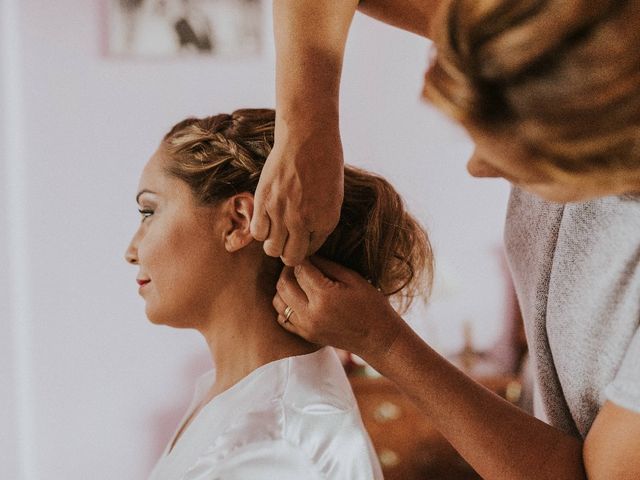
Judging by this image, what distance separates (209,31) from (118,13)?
0.34 metres

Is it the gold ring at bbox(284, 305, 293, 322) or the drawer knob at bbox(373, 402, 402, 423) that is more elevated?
the gold ring at bbox(284, 305, 293, 322)

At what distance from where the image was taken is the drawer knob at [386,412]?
2559mm

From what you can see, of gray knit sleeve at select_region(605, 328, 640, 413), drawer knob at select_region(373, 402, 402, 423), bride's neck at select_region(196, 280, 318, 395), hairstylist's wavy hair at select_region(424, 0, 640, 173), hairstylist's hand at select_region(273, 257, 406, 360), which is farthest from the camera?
drawer knob at select_region(373, 402, 402, 423)

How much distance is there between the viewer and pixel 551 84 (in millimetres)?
617

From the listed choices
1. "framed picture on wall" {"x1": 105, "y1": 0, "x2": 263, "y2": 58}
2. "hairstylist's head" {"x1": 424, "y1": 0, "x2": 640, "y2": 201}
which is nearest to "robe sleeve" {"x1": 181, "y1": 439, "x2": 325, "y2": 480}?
"hairstylist's head" {"x1": 424, "y1": 0, "x2": 640, "y2": 201}

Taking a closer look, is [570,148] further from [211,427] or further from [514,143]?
[211,427]

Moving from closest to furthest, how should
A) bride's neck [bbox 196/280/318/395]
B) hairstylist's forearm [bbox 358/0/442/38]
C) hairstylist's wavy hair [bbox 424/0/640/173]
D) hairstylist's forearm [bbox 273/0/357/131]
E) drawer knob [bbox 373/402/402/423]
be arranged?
hairstylist's wavy hair [bbox 424/0/640/173] → hairstylist's forearm [bbox 273/0/357/131] → hairstylist's forearm [bbox 358/0/442/38] → bride's neck [bbox 196/280/318/395] → drawer knob [bbox 373/402/402/423]

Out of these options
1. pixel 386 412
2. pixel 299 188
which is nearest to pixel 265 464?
pixel 299 188

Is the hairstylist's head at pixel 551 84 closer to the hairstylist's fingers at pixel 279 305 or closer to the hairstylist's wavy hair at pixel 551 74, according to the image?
the hairstylist's wavy hair at pixel 551 74

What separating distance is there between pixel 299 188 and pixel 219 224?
1.27 ft

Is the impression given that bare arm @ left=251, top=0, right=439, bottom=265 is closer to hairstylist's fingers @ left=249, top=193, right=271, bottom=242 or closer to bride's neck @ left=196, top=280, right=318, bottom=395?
hairstylist's fingers @ left=249, top=193, right=271, bottom=242

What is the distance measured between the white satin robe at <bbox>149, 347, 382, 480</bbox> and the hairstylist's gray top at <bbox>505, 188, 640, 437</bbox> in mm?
294

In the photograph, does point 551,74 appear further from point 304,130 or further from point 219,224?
point 219,224

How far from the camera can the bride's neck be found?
1.15 meters
